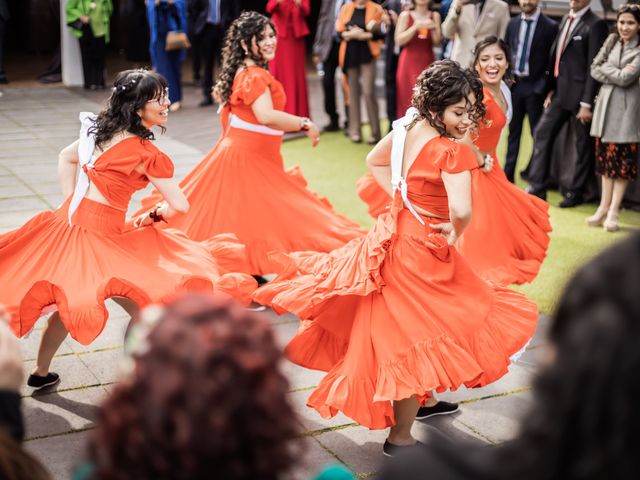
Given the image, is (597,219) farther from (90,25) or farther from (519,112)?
(90,25)

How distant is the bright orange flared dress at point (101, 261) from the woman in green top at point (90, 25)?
33.4ft

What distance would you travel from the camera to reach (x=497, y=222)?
20.3 ft

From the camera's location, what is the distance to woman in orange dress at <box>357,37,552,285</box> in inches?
240

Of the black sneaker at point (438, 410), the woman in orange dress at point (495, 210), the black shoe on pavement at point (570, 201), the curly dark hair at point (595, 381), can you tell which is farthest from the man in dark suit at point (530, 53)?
the curly dark hair at point (595, 381)

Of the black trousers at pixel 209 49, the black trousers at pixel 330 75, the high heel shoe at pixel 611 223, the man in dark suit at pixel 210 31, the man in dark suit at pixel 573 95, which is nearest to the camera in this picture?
the high heel shoe at pixel 611 223

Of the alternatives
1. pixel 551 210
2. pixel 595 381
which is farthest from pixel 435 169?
pixel 551 210

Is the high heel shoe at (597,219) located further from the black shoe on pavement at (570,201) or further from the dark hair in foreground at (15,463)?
the dark hair in foreground at (15,463)

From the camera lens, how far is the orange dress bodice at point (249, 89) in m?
6.61

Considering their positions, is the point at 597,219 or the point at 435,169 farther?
the point at 597,219

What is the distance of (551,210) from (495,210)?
11.2 ft

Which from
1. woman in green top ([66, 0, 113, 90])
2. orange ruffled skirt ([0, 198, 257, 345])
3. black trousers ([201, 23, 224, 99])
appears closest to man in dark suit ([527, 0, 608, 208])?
orange ruffled skirt ([0, 198, 257, 345])

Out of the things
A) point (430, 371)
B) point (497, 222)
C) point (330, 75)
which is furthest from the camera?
point (330, 75)

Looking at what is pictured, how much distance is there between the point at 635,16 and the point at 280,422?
7605 millimetres

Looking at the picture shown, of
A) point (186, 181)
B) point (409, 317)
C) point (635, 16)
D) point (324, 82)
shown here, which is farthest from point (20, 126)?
point (409, 317)
